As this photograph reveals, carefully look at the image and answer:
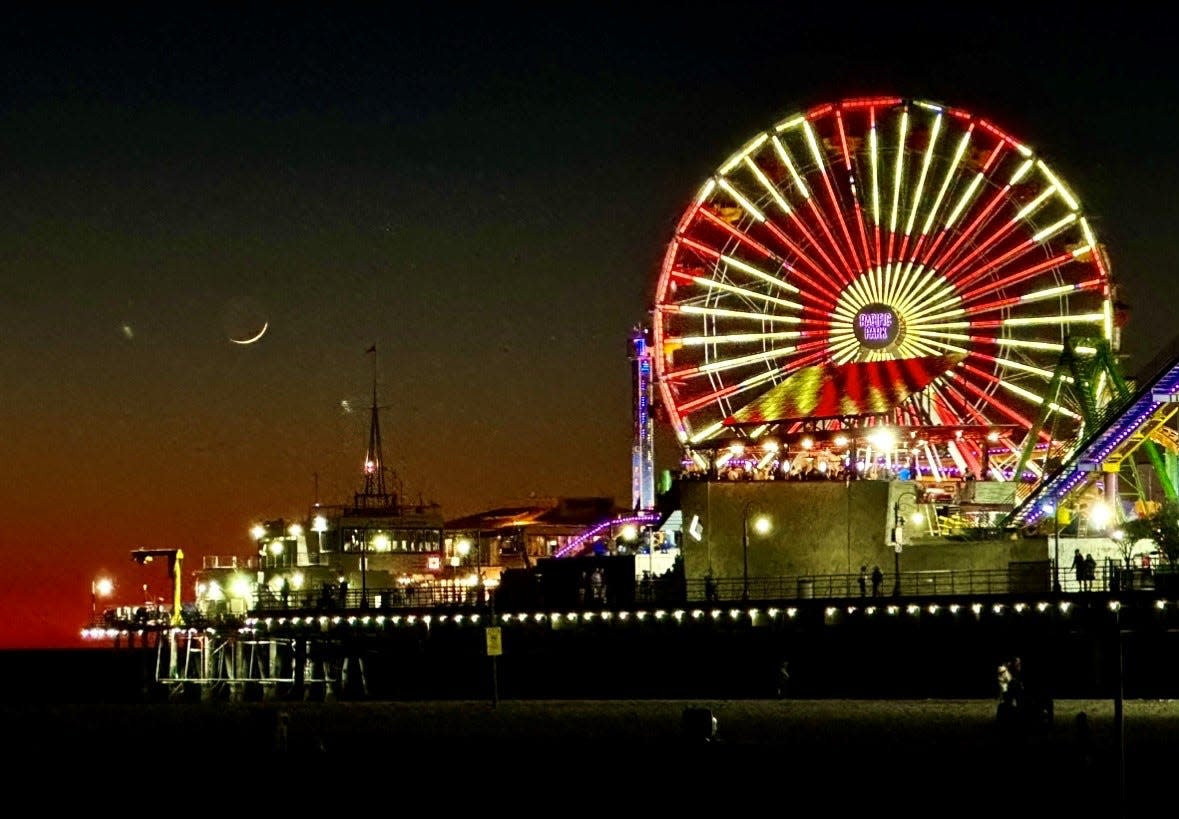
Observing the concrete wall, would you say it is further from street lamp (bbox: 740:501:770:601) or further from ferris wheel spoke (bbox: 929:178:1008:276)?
ferris wheel spoke (bbox: 929:178:1008:276)

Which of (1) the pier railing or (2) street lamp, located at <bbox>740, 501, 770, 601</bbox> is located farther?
(2) street lamp, located at <bbox>740, 501, 770, 601</bbox>

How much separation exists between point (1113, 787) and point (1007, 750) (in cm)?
704

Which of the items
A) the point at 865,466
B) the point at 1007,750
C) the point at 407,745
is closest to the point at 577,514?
the point at 865,466

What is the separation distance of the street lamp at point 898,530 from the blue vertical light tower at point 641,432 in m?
34.7

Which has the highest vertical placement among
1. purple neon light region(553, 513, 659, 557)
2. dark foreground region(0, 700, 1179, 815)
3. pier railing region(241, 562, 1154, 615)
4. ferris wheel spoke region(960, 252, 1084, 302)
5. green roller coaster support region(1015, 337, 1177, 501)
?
ferris wheel spoke region(960, 252, 1084, 302)

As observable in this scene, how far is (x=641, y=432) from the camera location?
389ft

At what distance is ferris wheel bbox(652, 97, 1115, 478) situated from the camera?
9262 cm

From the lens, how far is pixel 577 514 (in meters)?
150

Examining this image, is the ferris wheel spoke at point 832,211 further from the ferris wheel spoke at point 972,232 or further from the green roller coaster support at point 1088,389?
the green roller coaster support at point 1088,389

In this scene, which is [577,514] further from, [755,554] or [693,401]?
[755,554]

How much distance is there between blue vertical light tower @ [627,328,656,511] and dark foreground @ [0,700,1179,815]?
40.5 m

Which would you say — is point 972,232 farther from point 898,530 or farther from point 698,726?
point 698,726

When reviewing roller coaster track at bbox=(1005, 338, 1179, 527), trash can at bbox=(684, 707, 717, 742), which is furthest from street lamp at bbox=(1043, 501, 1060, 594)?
trash can at bbox=(684, 707, 717, 742)

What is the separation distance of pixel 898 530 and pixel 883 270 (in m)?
19.4
